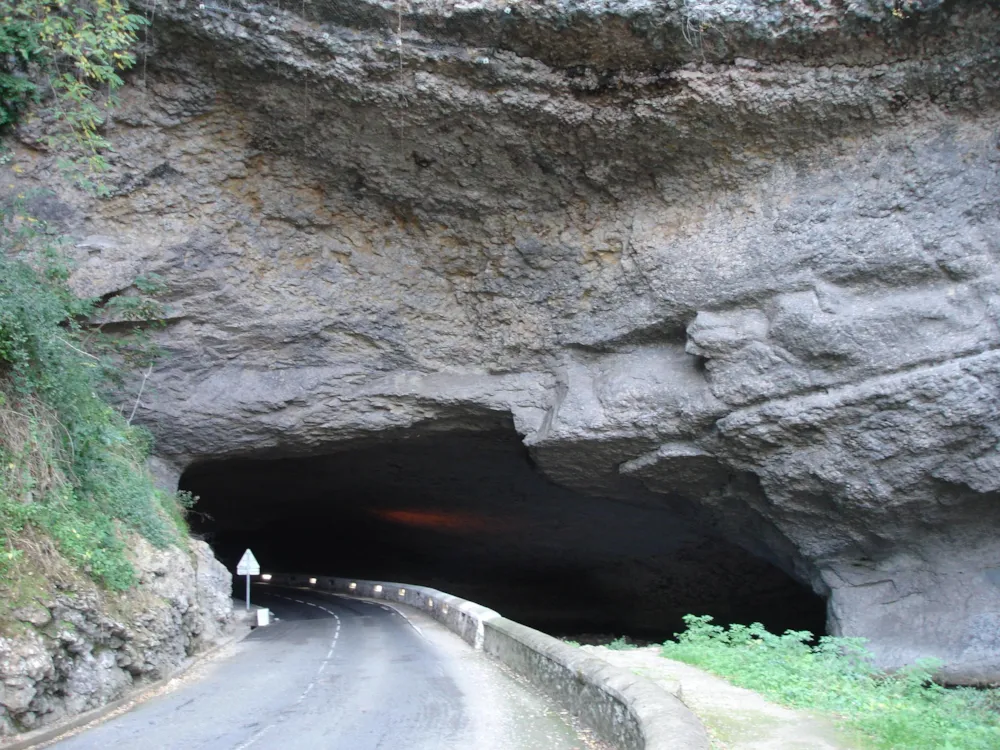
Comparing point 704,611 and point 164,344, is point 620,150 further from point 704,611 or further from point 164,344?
point 704,611

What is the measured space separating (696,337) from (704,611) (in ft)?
39.6

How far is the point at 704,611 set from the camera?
69.7ft

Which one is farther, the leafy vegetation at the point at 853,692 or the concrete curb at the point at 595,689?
the leafy vegetation at the point at 853,692

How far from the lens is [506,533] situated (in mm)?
23250

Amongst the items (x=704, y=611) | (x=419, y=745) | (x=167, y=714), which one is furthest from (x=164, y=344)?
(x=704, y=611)

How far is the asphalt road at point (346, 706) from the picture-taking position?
6.17 metres

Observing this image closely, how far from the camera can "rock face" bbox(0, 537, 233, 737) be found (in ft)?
20.1

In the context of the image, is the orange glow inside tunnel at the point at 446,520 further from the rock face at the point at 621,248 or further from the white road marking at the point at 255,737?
the white road marking at the point at 255,737

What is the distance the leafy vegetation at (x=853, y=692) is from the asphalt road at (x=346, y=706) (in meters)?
1.84

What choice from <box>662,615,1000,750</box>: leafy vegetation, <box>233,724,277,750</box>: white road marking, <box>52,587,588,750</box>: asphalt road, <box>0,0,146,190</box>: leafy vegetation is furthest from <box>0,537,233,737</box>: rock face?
<box>662,615,1000,750</box>: leafy vegetation

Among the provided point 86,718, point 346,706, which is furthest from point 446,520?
point 86,718

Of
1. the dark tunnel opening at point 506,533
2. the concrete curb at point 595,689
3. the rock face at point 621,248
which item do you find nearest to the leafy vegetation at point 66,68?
the rock face at point 621,248

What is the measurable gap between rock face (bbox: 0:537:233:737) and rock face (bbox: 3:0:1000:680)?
4080 mm

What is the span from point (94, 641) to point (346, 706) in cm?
242
